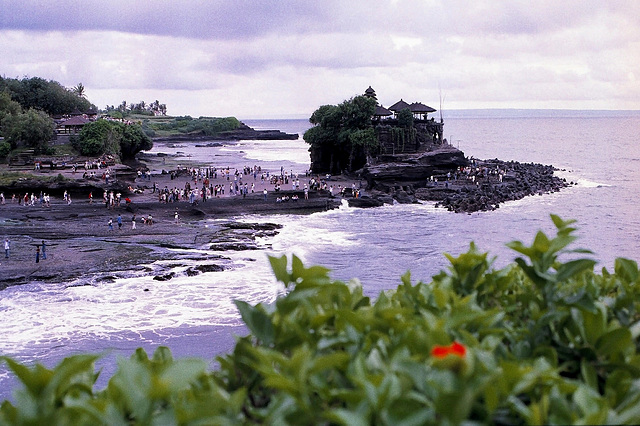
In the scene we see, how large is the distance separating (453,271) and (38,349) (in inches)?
629

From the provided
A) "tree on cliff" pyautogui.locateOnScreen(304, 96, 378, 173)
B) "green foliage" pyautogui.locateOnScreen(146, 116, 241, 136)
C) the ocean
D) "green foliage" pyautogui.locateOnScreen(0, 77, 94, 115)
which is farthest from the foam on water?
"green foliage" pyautogui.locateOnScreen(146, 116, 241, 136)

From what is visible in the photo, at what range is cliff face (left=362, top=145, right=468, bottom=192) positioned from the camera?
1970 inches

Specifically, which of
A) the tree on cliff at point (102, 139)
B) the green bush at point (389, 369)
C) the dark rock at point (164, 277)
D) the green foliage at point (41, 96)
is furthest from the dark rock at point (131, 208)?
the green foliage at point (41, 96)

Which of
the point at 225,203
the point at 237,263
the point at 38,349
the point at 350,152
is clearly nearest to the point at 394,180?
the point at 350,152

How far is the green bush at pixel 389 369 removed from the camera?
2732 mm

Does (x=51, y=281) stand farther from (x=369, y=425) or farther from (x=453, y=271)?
(x=369, y=425)

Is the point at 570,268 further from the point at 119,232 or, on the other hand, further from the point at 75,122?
the point at 75,122

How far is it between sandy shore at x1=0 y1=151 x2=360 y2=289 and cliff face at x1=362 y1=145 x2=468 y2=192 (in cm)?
585

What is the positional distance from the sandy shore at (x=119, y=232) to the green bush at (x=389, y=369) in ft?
73.2

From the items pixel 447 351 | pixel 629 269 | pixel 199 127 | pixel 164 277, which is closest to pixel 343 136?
pixel 164 277

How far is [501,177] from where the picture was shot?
5594 cm

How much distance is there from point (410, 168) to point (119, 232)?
26191 mm

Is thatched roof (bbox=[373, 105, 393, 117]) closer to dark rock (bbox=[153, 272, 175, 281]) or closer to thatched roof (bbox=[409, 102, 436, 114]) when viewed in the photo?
thatched roof (bbox=[409, 102, 436, 114])

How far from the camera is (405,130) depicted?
2266 inches
